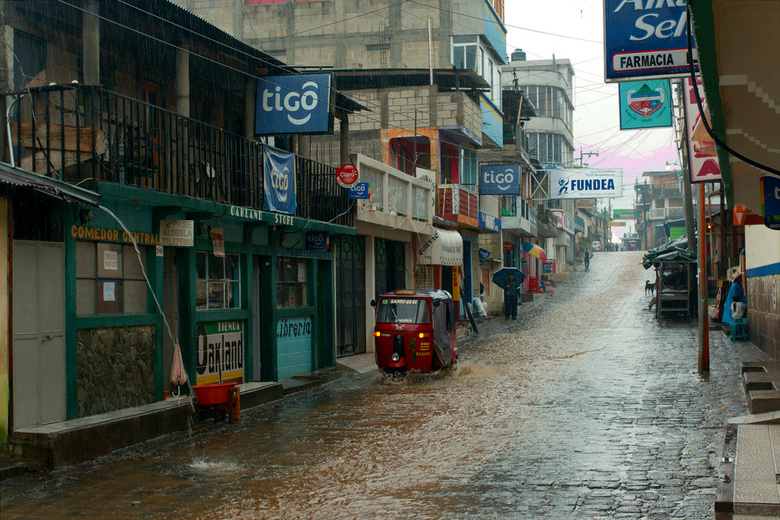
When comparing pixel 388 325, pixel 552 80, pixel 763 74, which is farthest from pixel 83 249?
pixel 552 80

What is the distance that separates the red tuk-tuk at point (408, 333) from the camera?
59.0 ft

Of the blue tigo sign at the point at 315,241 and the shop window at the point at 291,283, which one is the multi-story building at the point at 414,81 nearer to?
the shop window at the point at 291,283

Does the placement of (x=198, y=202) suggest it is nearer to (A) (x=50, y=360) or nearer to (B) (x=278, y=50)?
(A) (x=50, y=360)

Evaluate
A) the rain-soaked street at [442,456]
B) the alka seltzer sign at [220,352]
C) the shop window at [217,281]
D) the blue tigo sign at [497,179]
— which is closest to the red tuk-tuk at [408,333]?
the rain-soaked street at [442,456]

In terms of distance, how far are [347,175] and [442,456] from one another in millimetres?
10997

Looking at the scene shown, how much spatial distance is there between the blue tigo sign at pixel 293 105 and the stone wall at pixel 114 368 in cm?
543

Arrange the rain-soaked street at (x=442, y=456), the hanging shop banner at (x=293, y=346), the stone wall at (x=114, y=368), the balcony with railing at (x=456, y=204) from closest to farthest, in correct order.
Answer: the rain-soaked street at (x=442, y=456)
the stone wall at (x=114, y=368)
the hanging shop banner at (x=293, y=346)
the balcony with railing at (x=456, y=204)

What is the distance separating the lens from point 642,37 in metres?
10.1

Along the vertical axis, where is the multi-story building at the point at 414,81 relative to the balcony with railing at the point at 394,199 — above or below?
above

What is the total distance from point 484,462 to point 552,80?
72.0 meters

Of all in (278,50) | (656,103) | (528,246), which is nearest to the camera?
(656,103)

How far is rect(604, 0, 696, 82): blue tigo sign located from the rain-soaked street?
4737 mm

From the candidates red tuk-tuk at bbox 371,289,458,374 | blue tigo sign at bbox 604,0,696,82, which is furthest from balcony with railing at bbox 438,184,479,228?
blue tigo sign at bbox 604,0,696,82

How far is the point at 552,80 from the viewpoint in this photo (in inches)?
3056
